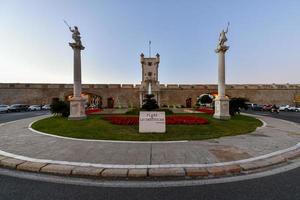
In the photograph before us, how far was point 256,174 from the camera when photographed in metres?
5.30

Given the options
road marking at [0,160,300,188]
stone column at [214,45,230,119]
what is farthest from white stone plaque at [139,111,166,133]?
stone column at [214,45,230,119]

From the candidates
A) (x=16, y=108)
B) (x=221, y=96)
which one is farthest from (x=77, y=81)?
(x=16, y=108)

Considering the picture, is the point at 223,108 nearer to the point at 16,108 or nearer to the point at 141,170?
the point at 141,170

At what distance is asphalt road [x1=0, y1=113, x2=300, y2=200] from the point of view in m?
4.00

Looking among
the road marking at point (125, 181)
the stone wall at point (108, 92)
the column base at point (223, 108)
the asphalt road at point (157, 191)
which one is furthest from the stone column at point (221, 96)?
the stone wall at point (108, 92)

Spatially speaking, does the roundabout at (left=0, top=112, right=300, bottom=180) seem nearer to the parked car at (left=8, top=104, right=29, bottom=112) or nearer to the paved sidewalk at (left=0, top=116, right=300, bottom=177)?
the paved sidewalk at (left=0, top=116, right=300, bottom=177)

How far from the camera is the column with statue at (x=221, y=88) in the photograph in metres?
17.8

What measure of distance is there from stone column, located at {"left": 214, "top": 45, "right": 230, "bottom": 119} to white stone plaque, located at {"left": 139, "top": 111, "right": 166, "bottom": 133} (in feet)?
28.1

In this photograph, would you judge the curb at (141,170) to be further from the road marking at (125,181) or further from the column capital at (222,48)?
the column capital at (222,48)

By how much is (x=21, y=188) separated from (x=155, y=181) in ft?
9.35

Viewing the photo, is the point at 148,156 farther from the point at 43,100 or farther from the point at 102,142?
the point at 43,100

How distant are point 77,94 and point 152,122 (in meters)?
9.47

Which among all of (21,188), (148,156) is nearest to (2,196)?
(21,188)

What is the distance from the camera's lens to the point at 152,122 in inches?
421
